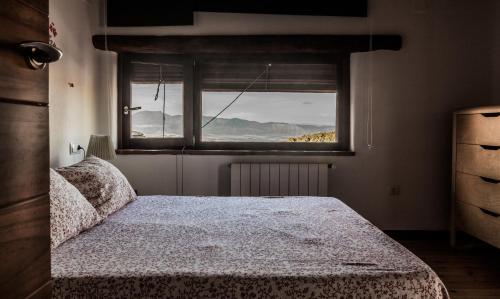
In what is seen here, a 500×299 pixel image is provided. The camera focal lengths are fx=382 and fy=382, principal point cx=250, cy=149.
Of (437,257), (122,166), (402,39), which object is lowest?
(437,257)

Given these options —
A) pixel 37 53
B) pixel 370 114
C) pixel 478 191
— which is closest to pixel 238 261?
pixel 37 53

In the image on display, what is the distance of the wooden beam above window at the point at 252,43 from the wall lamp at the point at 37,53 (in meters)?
3.00

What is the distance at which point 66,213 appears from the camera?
5.65 feet

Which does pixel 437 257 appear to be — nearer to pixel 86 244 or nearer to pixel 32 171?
pixel 86 244

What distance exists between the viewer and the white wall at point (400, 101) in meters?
3.65

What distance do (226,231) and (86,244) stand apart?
0.62 metres

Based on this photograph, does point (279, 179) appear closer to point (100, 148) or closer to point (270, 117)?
point (270, 117)

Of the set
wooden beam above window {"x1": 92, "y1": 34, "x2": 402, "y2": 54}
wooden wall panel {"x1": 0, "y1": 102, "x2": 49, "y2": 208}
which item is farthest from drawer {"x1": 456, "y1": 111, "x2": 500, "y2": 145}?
wooden wall panel {"x1": 0, "y1": 102, "x2": 49, "y2": 208}

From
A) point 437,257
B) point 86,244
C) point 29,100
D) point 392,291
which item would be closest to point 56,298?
point 86,244

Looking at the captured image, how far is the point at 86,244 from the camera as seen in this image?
1643mm

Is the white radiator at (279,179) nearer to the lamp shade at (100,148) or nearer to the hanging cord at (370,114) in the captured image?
the hanging cord at (370,114)

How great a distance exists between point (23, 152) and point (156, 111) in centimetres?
323

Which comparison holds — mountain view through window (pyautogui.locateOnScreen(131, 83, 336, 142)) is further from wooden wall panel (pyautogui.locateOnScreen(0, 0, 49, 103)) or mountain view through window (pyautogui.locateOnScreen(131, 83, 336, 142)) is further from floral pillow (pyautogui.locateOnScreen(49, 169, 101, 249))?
wooden wall panel (pyautogui.locateOnScreen(0, 0, 49, 103))

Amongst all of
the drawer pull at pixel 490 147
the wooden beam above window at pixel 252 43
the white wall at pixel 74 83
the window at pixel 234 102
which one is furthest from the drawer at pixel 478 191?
the white wall at pixel 74 83
